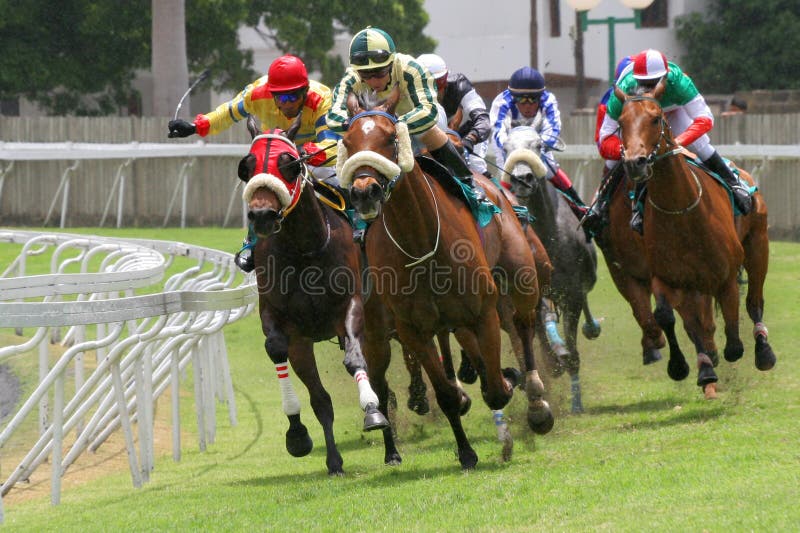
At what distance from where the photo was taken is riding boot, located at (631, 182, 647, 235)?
968 cm

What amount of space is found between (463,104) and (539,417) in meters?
2.79

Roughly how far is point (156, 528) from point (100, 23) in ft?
76.0

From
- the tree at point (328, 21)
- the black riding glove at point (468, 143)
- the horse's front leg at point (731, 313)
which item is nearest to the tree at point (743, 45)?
the tree at point (328, 21)

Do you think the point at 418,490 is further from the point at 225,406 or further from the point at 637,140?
the point at 225,406

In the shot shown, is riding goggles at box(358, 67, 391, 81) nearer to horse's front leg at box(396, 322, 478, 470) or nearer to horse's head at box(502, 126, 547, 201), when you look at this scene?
horse's front leg at box(396, 322, 478, 470)

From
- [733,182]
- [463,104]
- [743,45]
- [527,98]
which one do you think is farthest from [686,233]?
[743,45]

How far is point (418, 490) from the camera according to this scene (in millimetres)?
7039

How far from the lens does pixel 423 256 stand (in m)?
7.47

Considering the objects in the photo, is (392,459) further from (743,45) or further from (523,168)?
(743,45)

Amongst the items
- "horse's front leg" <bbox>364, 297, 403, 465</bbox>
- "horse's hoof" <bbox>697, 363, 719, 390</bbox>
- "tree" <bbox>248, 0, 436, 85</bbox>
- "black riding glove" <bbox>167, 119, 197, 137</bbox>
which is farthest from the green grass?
"tree" <bbox>248, 0, 436, 85</bbox>

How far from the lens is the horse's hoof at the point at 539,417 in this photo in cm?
834

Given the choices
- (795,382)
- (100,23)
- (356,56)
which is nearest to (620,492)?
(356,56)

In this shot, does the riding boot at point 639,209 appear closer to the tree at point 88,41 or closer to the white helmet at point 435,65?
the white helmet at point 435,65

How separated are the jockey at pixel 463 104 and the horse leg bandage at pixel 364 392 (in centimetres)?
228
